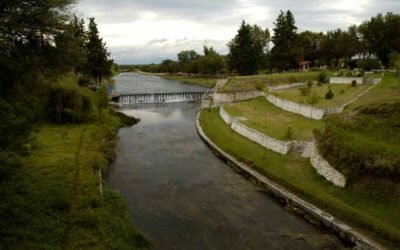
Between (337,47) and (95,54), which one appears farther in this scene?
(337,47)

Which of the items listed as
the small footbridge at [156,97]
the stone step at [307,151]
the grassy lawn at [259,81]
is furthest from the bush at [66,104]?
the small footbridge at [156,97]

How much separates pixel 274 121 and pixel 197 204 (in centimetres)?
1502

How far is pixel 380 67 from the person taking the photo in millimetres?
61719

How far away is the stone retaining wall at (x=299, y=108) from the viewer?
1155 inches

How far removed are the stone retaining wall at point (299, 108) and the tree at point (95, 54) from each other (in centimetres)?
3310

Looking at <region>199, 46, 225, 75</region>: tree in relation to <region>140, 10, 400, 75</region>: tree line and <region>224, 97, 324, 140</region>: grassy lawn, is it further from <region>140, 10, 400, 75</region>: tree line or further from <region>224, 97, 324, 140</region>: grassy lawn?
<region>224, 97, 324, 140</region>: grassy lawn

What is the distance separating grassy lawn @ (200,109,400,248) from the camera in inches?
554

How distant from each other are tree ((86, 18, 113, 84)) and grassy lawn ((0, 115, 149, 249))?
40.6 metres

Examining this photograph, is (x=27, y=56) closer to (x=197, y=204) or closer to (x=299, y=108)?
(x=197, y=204)

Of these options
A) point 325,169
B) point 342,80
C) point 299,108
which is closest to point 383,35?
point 342,80

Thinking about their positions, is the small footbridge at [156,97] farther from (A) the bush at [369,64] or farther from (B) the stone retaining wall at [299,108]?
(A) the bush at [369,64]

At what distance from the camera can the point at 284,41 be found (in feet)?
227

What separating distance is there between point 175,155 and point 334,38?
5860 centimetres

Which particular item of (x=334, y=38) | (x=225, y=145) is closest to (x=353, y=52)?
(x=334, y=38)
